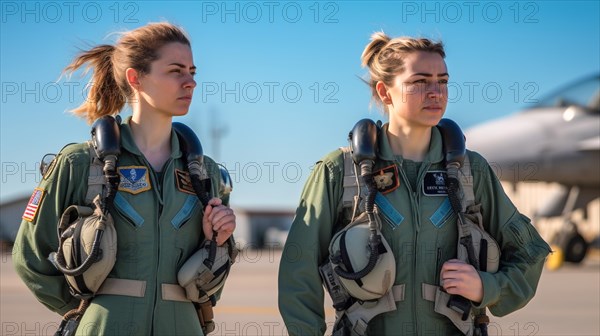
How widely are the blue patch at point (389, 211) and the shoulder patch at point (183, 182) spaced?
31.1 inches

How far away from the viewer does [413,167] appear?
3680 millimetres

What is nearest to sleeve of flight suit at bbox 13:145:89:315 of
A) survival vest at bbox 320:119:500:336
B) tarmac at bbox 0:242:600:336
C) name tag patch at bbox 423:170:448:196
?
survival vest at bbox 320:119:500:336

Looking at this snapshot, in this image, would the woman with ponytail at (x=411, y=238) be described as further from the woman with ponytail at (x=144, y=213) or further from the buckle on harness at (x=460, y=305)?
the woman with ponytail at (x=144, y=213)

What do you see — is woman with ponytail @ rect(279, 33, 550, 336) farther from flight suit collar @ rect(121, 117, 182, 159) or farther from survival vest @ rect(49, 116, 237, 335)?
flight suit collar @ rect(121, 117, 182, 159)

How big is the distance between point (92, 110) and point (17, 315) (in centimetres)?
674

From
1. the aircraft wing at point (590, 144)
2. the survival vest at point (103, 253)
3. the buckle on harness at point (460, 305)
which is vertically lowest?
the buckle on harness at point (460, 305)

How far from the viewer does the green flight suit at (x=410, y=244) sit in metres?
3.49

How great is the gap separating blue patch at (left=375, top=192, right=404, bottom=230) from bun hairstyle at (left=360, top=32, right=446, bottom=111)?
20.7 inches

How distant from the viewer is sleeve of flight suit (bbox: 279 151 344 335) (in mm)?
3482

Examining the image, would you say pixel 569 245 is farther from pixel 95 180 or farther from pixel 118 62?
pixel 95 180

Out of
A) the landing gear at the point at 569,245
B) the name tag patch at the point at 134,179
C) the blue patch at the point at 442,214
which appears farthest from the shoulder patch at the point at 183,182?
the landing gear at the point at 569,245

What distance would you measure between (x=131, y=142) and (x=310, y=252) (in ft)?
2.99

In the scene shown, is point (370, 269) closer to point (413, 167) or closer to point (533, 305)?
point (413, 167)

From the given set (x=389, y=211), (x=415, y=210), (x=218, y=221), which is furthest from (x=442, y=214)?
(x=218, y=221)
